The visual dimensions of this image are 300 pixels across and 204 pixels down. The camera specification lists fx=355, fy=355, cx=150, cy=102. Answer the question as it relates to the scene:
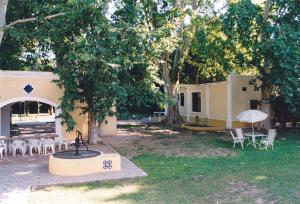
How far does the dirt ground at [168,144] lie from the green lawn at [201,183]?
0.97 m

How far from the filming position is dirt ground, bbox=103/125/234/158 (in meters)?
15.3

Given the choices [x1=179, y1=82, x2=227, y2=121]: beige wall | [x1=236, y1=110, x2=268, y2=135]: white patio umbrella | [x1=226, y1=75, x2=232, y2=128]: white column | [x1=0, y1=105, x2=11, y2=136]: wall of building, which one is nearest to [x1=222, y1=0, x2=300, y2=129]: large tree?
[x1=226, y1=75, x2=232, y2=128]: white column

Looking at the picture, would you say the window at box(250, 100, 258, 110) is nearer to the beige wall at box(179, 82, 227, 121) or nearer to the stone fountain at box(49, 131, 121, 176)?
the beige wall at box(179, 82, 227, 121)

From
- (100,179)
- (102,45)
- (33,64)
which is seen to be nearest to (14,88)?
(102,45)

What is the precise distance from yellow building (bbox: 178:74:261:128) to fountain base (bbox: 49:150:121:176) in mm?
13878

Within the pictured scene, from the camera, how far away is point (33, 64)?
2806 cm

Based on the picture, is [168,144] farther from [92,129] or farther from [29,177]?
[29,177]

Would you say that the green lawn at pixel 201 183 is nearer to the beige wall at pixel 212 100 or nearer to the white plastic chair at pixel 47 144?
the white plastic chair at pixel 47 144

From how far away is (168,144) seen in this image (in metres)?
17.7

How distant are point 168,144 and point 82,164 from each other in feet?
23.2

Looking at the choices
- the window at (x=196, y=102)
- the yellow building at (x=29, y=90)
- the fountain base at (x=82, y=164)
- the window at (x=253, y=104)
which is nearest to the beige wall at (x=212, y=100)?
the window at (x=196, y=102)

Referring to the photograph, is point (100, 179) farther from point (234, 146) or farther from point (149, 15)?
point (149, 15)

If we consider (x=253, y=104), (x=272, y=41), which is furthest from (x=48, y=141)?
(x=253, y=104)

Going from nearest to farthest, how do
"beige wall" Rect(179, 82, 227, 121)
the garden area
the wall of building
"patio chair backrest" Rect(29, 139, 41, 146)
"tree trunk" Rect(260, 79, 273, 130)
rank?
the garden area, "patio chair backrest" Rect(29, 139, 41, 146), the wall of building, "tree trunk" Rect(260, 79, 273, 130), "beige wall" Rect(179, 82, 227, 121)
